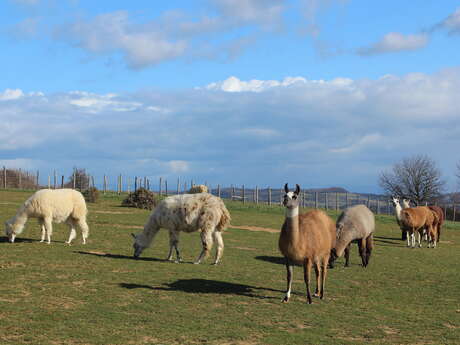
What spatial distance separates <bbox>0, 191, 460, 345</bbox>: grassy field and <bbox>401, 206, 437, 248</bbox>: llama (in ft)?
21.0

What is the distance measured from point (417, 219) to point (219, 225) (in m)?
14.2

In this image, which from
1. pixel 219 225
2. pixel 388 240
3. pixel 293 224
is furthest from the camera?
pixel 388 240

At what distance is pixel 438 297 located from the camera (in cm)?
1335

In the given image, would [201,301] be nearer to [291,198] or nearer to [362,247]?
[291,198]

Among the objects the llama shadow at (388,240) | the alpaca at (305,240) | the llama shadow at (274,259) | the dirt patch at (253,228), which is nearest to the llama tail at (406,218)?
the llama shadow at (388,240)

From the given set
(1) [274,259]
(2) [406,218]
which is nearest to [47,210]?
(1) [274,259]

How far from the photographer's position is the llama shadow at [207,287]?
11.9 metres

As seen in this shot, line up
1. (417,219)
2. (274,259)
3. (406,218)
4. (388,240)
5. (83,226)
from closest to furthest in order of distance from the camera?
(83,226)
(274,259)
(406,218)
(417,219)
(388,240)

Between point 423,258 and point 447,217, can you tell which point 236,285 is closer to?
point 423,258

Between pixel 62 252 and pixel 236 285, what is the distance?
238 inches

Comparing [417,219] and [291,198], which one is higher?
[291,198]

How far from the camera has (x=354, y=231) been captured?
648 inches

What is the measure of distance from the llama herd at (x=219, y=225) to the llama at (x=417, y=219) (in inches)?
320

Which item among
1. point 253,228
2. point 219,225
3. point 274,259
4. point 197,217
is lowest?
point 274,259
